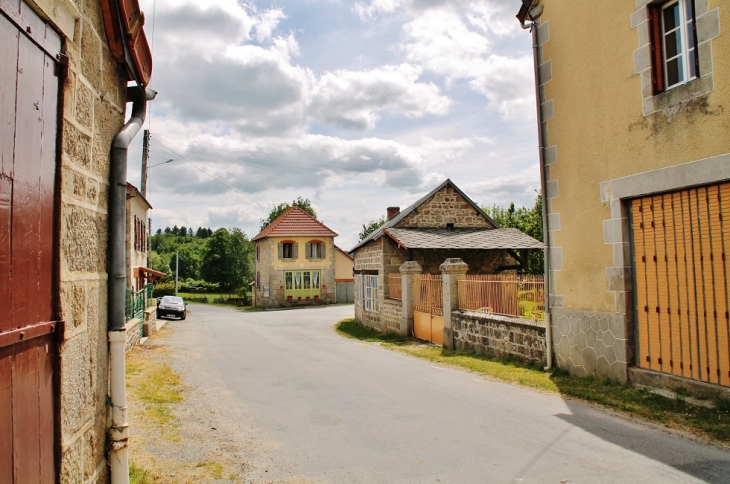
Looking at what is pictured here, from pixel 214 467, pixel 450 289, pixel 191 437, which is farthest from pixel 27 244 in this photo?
pixel 450 289

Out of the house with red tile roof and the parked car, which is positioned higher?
the house with red tile roof

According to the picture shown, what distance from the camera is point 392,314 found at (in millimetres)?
18562

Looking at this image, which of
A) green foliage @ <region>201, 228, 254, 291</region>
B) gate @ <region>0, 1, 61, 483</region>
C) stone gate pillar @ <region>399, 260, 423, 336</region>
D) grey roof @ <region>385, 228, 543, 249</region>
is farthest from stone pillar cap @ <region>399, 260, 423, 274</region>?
green foliage @ <region>201, 228, 254, 291</region>

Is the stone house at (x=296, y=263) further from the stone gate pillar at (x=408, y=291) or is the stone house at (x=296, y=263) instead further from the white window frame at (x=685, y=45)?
the white window frame at (x=685, y=45)

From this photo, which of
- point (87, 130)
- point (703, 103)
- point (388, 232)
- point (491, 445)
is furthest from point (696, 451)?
point (388, 232)

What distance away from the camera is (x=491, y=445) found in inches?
227

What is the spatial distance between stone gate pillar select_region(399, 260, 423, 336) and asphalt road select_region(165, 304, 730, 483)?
5929 millimetres

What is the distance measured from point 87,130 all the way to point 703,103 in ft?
23.5

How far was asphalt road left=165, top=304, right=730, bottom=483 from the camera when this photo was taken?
16.4 ft

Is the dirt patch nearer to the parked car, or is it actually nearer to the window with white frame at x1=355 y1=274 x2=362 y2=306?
the window with white frame at x1=355 y1=274 x2=362 y2=306

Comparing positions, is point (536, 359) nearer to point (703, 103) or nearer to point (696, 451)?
point (696, 451)

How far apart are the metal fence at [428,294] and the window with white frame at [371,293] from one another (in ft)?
12.4

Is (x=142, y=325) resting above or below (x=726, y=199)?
below

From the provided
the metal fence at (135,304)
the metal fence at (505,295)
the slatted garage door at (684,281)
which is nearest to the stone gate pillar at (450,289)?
the metal fence at (505,295)
